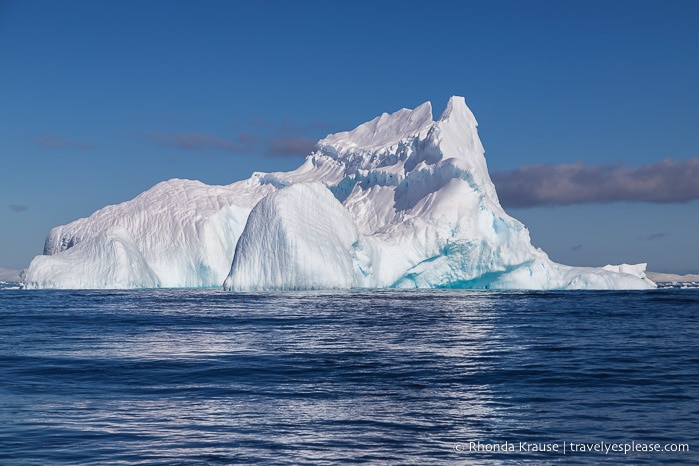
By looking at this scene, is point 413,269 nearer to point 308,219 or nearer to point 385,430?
point 308,219

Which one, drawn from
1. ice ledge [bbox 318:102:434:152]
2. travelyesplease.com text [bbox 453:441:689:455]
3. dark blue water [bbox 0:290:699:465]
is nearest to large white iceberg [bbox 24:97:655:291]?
ice ledge [bbox 318:102:434:152]

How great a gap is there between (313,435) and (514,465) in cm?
250

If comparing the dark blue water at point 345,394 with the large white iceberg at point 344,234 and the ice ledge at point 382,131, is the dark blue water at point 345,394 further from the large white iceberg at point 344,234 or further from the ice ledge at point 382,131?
the ice ledge at point 382,131

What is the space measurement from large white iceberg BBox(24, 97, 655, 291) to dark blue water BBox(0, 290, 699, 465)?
2948 cm

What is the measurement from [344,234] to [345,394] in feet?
148

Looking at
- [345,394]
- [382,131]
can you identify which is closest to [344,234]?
[382,131]

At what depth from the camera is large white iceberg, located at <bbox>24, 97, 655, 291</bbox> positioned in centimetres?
5434

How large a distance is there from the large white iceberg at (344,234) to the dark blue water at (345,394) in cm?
2948

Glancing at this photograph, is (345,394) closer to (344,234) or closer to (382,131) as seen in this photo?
(344,234)

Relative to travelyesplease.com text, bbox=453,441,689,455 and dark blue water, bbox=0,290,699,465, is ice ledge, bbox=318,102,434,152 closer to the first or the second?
dark blue water, bbox=0,290,699,465

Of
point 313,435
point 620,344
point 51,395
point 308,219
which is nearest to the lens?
point 313,435

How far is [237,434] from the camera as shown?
30.2 feet

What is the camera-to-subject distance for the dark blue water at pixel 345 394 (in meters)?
8.52

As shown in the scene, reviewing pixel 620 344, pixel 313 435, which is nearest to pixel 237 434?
pixel 313 435
